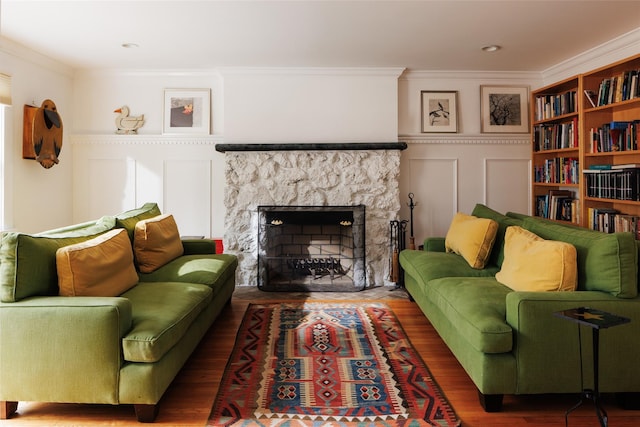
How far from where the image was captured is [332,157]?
5.03m

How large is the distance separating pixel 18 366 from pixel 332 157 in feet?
11.8

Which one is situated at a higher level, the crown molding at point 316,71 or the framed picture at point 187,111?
the crown molding at point 316,71

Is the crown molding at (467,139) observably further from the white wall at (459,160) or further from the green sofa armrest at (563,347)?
the green sofa armrest at (563,347)

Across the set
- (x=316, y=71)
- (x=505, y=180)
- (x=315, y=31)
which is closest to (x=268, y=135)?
(x=316, y=71)

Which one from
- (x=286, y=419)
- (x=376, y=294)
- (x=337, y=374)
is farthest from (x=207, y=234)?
(x=286, y=419)

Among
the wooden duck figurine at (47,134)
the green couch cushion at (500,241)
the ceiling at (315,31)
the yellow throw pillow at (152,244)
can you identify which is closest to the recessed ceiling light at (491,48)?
the ceiling at (315,31)

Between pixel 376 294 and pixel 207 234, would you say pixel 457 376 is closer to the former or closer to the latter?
pixel 376 294

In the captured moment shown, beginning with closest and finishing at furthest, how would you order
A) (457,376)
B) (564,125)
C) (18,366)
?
(18,366) < (457,376) < (564,125)

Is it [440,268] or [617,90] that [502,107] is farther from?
[440,268]

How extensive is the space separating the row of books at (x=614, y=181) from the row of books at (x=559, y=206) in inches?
14.2

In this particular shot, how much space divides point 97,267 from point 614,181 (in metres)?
4.21

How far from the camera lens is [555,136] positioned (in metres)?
4.84

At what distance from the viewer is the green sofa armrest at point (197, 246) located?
4.14 meters

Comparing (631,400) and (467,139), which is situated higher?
(467,139)
